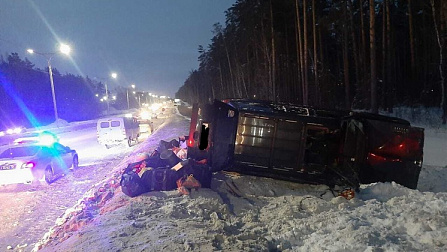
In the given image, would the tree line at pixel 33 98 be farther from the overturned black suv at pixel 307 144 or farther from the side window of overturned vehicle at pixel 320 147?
the side window of overturned vehicle at pixel 320 147

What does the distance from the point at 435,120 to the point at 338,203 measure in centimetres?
1928

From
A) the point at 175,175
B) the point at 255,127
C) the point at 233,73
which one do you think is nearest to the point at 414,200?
the point at 255,127

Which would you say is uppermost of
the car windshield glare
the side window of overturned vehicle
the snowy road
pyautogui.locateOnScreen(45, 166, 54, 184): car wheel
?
the side window of overturned vehicle

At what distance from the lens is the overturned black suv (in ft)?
22.2

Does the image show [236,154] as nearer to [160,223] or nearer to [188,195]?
[188,195]

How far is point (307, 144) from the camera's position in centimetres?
749

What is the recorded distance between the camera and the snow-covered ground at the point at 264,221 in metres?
4.11

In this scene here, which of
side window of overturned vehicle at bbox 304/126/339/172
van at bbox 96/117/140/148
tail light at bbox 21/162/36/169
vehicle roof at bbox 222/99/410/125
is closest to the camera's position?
vehicle roof at bbox 222/99/410/125

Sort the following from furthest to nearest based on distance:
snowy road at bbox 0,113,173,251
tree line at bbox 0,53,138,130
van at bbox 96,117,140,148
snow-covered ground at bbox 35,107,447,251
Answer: tree line at bbox 0,53,138,130 < van at bbox 96,117,140,148 < snowy road at bbox 0,113,173,251 < snow-covered ground at bbox 35,107,447,251

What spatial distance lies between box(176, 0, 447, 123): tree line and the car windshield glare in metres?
17.0

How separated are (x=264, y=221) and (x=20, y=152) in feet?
31.4

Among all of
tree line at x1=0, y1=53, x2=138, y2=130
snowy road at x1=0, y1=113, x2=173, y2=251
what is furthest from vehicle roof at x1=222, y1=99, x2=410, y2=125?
tree line at x1=0, y1=53, x2=138, y2=130

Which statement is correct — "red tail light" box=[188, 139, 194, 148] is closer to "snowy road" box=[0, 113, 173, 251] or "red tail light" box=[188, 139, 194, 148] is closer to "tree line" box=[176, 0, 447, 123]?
"snowy road" box=[0, 113, 173, 251]

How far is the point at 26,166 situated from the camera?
10508mm
